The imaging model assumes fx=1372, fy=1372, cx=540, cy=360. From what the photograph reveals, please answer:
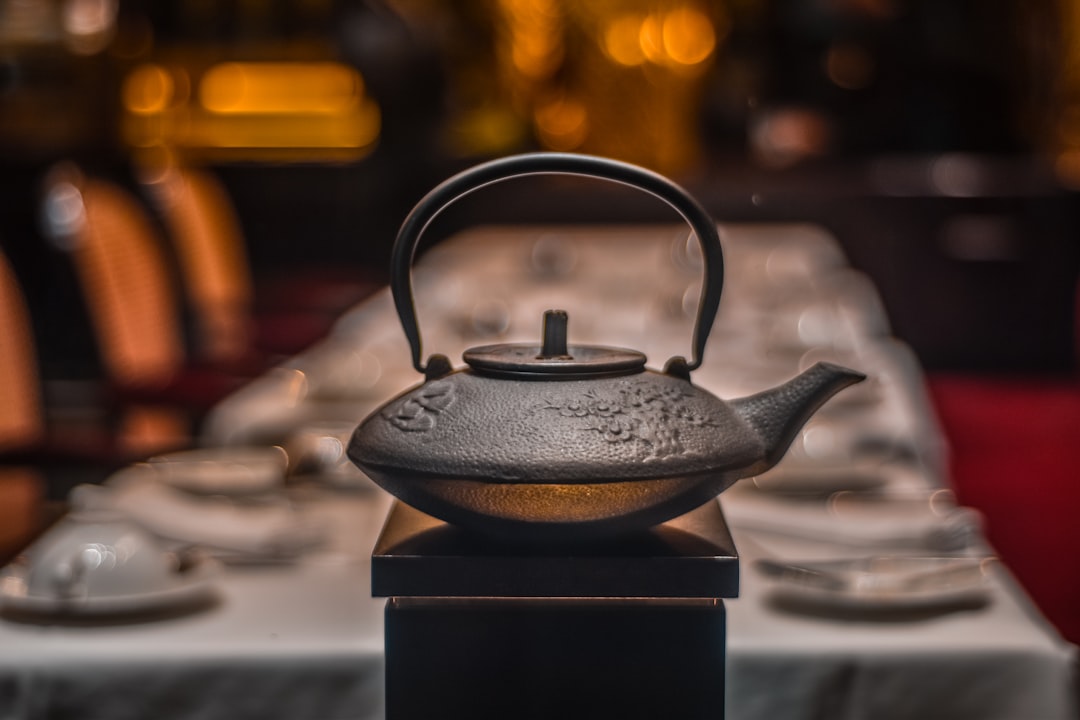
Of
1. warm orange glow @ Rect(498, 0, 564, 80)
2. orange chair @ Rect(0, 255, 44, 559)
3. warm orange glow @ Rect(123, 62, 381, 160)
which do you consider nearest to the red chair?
orange chair @ Rect(0, 255, 44, 559)

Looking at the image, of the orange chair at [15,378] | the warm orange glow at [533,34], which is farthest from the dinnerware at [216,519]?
the warm orange glow at [533,34]

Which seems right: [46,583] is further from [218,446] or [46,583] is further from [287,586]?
[218,446]

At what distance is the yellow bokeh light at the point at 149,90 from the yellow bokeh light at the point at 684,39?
238 centimetres

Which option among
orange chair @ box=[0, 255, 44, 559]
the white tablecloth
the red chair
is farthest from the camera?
the red chair

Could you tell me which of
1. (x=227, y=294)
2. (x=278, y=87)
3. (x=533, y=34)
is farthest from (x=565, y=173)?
(x=278, y=87)

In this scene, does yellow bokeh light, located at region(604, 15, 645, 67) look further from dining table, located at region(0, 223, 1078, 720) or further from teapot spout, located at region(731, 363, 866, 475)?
teapot spout, located at region(731, 363, 866, 475)

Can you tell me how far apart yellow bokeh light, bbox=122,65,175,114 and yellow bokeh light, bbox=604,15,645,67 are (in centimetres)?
218

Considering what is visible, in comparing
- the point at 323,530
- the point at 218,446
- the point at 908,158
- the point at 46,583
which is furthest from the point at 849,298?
the point at 908,158

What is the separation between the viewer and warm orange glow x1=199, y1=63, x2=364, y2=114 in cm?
643

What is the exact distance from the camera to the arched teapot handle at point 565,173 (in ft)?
2.61

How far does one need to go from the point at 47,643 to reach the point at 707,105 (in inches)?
219

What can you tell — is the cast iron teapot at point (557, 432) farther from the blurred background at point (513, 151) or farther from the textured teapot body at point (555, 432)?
the blurred background at point (513, 151)

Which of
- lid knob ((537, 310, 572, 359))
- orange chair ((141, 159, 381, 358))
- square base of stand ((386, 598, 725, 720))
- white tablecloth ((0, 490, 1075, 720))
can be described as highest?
lid knob ((537, 310, 572, 359))

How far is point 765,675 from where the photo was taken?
1007 mm
